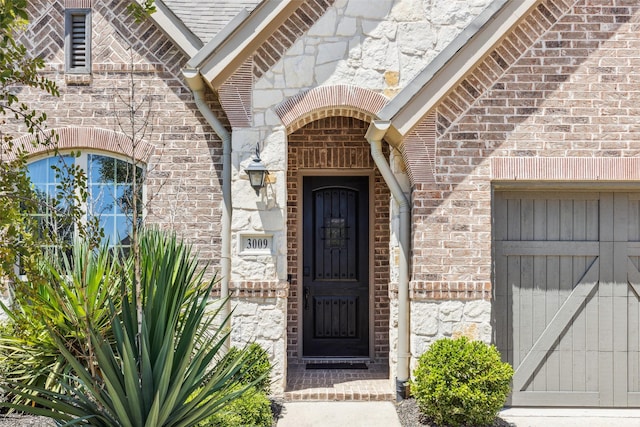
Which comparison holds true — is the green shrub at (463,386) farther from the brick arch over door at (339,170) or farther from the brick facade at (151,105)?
the brick facade at (151,105)

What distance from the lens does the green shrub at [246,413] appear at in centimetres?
520

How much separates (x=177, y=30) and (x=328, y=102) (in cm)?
206

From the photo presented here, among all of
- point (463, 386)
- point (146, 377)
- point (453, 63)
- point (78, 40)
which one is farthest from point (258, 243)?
point (78, 40)

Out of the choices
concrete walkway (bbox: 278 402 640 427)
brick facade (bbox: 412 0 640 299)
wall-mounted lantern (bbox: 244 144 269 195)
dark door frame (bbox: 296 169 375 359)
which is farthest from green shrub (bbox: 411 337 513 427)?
wall-mounted lantern (bbox: 244 144 269 195)

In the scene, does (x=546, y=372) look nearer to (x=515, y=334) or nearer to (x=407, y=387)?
(x=515, y=334)

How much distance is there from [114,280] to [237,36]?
2978mm

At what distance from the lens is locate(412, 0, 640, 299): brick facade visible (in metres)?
6.30

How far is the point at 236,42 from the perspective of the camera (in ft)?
20.8

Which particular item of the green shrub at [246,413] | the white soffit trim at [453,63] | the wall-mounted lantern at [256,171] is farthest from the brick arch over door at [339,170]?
the green shrub at [246,413]

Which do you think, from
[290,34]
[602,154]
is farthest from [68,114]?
[602,154]

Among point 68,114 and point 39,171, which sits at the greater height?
point 68,114

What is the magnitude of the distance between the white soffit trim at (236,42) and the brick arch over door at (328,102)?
30.6 inches

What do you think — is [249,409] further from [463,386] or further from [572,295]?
[572,295]

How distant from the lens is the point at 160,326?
12.5 feet
